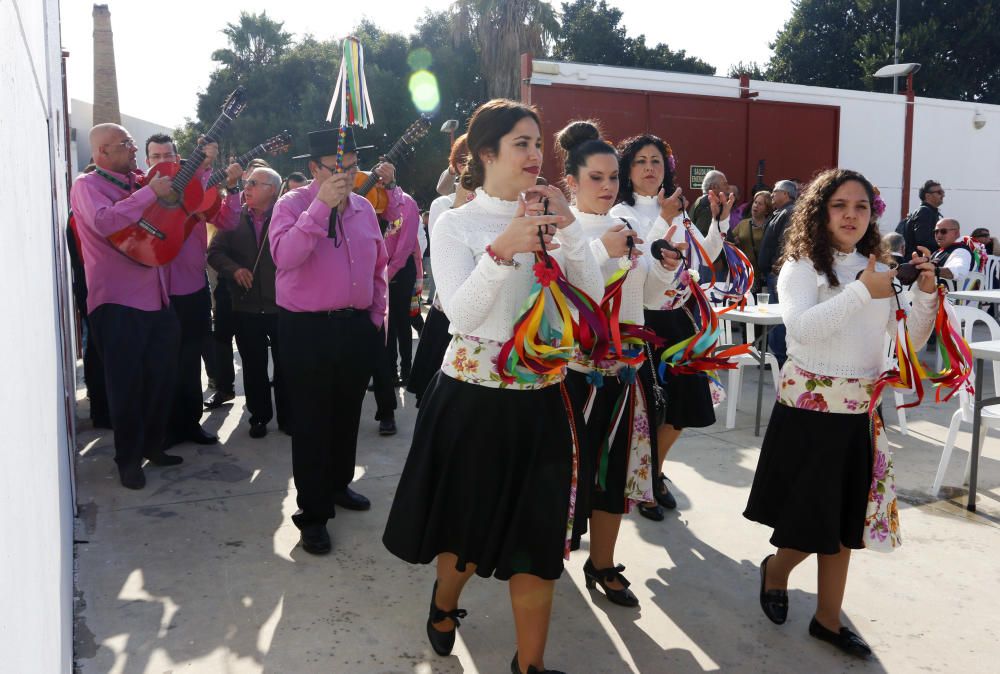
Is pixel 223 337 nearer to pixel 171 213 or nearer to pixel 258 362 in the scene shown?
pixel 258 362

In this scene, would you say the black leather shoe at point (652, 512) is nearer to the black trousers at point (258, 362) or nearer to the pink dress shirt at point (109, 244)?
the black trousers at point (258, 362)

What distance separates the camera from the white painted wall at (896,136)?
11.4 meters

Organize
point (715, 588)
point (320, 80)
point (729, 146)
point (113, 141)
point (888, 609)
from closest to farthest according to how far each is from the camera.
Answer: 1. point (888, 609)
2. point (715, 588)
3. point (113, 141)
4. point (729, 146)
5. point (320, 80)

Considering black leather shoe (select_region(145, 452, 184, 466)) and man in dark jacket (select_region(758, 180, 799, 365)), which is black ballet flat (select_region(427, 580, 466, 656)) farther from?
man in dark jacket (select_region(758, 180, 799, 365))

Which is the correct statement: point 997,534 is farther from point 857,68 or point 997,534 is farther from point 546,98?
point 857,68

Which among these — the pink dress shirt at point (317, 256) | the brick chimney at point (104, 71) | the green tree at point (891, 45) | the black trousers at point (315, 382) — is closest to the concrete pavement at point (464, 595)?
the black trousers at point (315, 382)

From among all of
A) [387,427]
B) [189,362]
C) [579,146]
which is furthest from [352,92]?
[189,362]

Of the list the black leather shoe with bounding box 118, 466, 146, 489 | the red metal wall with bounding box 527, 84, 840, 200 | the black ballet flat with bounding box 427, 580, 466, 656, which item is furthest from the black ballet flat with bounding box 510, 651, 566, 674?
the red metal wall with bounding box 527, 84, 840, 200

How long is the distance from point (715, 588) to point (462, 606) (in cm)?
105

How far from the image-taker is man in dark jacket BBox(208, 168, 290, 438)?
566cm

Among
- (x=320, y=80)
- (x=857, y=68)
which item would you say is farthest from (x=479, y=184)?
(x=857, y=68)

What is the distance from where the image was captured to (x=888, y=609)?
10.5ft

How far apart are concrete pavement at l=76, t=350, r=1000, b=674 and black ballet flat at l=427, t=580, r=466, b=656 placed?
0.12ft

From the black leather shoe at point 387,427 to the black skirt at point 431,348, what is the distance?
2.39ft
